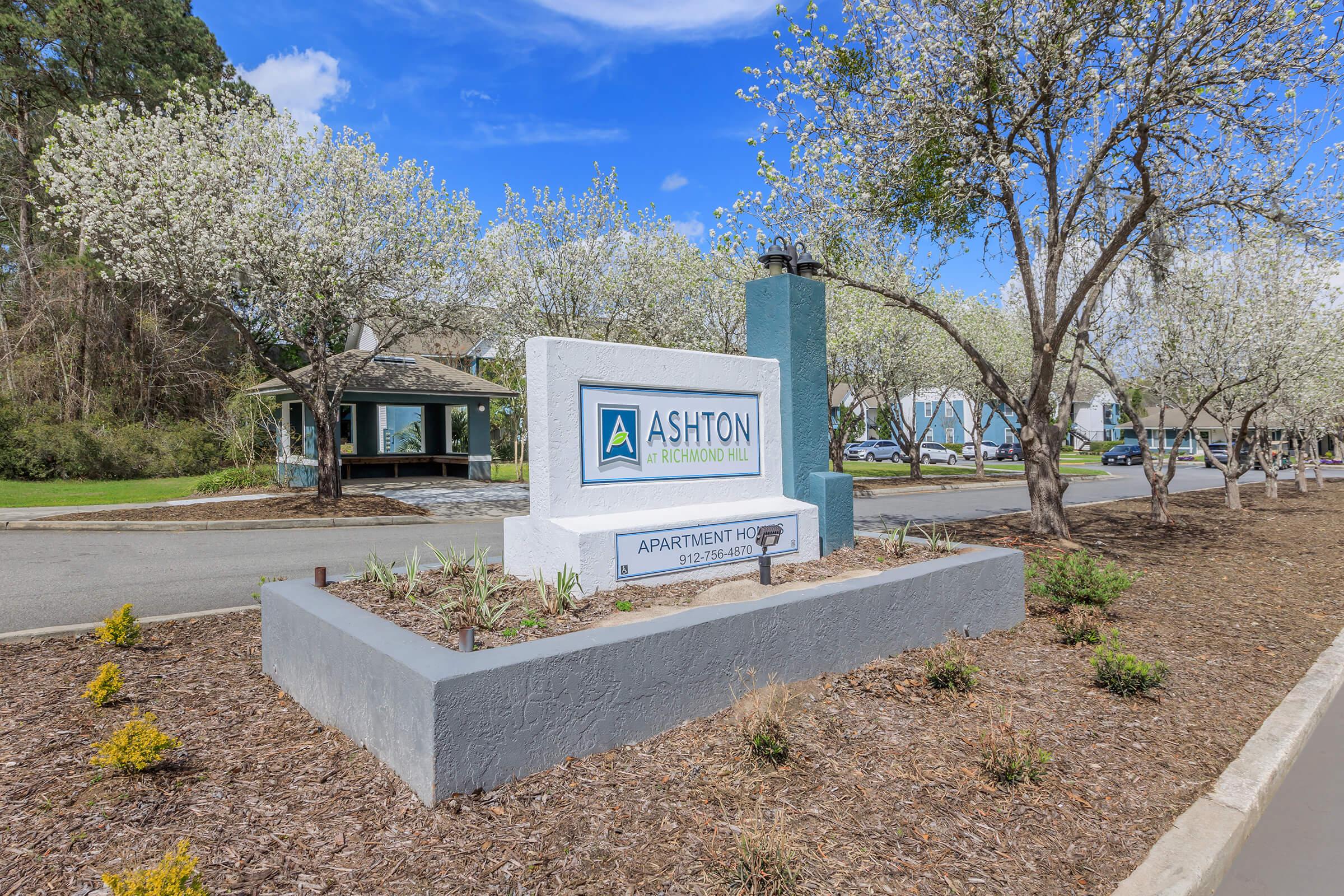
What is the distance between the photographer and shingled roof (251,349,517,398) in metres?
20.8

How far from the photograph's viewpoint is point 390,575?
5.00 meters

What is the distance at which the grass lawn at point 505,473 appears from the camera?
2556cm

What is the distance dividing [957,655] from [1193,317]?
11.6 metres

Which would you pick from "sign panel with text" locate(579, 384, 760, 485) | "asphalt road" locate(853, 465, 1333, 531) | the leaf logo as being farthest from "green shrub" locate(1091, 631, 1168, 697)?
"asphalt road" locate(853, 465, 1333, 531)

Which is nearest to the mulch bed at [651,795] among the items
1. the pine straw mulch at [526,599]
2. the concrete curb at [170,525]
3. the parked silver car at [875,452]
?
the pine straw mulch at [526,599]

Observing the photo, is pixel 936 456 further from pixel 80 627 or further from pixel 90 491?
pixel 80 627

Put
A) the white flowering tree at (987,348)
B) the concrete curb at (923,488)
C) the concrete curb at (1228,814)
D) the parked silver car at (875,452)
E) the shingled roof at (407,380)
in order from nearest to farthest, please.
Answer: the concrete curb at (1228,814) < the shingled roof at (407,380) < the concrete curb at (923,488) < the white flowering tree at (987,348) < the parked silver car at (875,452)

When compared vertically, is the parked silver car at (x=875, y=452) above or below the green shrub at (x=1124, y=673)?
above

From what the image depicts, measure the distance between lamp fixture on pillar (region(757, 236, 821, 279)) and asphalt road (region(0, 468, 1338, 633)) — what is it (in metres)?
4.94

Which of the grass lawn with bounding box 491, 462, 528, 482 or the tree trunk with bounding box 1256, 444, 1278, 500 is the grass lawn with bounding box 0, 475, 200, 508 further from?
the tree trunk with bounding box 1256, 444, 1278, 500

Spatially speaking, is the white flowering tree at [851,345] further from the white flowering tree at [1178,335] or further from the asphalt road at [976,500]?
the white flowering tree at [1178,335]

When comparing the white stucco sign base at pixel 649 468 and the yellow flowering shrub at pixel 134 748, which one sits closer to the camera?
the yellow flowering shrub at pixel 134 748

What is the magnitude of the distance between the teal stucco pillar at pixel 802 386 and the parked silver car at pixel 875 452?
128 feet

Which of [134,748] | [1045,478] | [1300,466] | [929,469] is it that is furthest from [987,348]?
[134,748]
